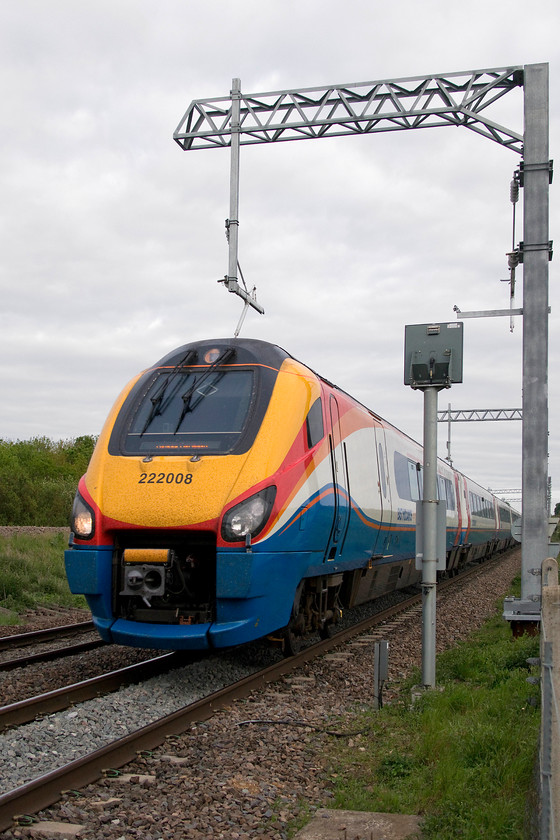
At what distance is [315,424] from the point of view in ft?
26.6

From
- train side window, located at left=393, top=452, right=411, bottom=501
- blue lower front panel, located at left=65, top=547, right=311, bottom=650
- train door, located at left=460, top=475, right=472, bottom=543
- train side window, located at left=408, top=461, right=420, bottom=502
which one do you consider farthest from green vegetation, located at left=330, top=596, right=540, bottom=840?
train door, located at left=460, top=475, right=472, bottom=543

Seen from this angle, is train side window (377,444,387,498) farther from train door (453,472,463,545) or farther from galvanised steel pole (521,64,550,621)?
train door (453,472,463,545)

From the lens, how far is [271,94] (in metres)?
10.9

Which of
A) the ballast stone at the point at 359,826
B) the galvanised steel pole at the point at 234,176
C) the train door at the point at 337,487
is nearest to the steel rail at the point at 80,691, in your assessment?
the train door at the point at 337,487

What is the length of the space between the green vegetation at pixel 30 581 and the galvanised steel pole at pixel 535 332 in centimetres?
726

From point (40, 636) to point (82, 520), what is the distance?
10.9 ft

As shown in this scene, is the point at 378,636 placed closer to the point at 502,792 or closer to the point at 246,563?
the point at 246,563

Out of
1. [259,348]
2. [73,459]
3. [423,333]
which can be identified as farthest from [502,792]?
[73,459]

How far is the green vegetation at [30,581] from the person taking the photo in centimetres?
1289

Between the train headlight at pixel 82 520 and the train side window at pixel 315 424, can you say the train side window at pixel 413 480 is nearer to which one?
the train side window at pixel 315 424

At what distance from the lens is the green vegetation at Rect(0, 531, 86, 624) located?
12892mm

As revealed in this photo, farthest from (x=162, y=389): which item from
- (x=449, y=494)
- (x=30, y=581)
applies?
(x=449, y=494)

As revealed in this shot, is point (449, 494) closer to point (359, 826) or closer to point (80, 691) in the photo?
point (80, 691)

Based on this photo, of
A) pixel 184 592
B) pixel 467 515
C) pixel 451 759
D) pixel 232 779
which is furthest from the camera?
pixel 467 515
